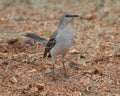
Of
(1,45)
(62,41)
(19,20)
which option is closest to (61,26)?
(62,41)

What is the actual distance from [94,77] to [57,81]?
0.64 metres

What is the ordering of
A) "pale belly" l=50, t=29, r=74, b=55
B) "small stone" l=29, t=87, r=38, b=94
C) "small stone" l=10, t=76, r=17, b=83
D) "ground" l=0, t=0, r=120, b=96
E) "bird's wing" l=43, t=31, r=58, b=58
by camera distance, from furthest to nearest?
1. "bird's wing" l=43, t=31, r=58, b=58
2. "pale belly" l=50, t=29, r=74, b=55
3. "small stone" l=10, t=76, r=17, b=83
4. "ground" l=0, t=0, r=120, b=96
5. "small stone" l=29, t=87, r=38, b=94

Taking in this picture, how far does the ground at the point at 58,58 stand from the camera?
7.81 metres

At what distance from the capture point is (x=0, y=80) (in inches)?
312

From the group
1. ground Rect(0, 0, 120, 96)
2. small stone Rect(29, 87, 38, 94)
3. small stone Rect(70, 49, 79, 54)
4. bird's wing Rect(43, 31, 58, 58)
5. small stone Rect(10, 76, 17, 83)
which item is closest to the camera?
small stone Rect(29, 87, 38, 94)

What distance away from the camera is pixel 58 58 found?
926cm

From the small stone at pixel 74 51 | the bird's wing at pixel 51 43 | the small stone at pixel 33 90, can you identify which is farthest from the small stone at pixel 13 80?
the small stone at pixel 74 51

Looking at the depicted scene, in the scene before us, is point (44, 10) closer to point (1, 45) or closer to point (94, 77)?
point (1, 45)

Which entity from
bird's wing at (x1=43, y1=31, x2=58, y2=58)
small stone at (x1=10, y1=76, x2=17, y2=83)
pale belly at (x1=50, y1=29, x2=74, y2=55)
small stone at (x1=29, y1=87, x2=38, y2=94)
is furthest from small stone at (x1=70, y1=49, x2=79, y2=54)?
small stone at (x1=29, y1=87, x2=38, y2=94)

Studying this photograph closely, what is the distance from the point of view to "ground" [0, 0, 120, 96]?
7808mm

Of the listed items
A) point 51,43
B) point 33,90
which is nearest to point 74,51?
point 51,43

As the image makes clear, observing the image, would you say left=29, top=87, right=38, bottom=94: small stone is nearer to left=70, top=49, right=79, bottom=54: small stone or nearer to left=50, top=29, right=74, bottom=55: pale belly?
left=50, top=29, right=74, bottom=55: pale belly

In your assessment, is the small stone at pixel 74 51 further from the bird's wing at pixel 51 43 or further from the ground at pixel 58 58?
the bird's wing at pixel 51 43

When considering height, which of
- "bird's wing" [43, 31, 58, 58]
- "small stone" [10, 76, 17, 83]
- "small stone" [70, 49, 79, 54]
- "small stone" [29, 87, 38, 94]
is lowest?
"small stone" [70, 49, 79, 54]
